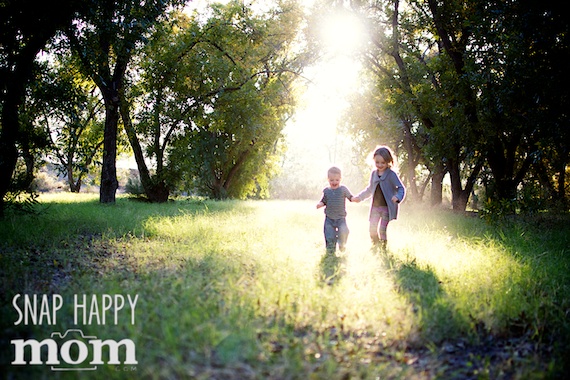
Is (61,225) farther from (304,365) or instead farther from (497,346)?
(497,346)

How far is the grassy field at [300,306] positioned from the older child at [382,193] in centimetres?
46

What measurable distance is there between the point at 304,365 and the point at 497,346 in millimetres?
1933

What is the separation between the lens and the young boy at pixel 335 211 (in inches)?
306

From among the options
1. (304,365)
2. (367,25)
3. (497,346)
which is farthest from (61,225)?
(367,25)

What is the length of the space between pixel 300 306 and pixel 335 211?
140 inches

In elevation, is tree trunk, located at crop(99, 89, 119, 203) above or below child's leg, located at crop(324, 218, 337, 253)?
above

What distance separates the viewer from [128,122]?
19.2 meters

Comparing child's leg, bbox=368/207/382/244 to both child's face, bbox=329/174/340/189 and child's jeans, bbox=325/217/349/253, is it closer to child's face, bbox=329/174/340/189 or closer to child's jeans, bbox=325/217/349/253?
child's jeans, bbox=325/217/349/253

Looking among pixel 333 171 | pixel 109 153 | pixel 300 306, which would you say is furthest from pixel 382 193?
pixel 109 153

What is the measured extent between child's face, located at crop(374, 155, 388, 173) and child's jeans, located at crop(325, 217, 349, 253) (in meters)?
1.19

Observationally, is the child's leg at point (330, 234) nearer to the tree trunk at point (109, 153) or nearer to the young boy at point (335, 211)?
the young boy at point (335, 211)

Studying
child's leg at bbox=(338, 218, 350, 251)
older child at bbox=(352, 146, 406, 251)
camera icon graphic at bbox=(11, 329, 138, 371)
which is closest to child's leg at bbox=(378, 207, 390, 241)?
older child at bbox=(352, 146, 406, 251)

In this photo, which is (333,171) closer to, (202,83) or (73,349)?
(73,349)

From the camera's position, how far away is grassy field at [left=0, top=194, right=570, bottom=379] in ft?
10.7
